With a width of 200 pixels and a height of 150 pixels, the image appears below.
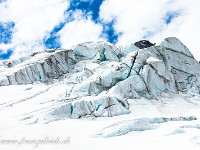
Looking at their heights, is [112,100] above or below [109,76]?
below

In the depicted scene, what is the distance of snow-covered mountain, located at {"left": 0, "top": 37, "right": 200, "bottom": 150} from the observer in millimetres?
10125

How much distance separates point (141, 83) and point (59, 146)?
1405 cm

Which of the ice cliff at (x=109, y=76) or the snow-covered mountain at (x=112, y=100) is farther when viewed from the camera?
the ice cliff at (x=109, y=76)

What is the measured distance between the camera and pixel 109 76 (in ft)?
69.8

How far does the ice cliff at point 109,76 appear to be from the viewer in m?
15.9

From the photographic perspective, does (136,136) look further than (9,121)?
No

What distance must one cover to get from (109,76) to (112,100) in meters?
5.31

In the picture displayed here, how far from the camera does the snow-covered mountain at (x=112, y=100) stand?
1012 centimetres

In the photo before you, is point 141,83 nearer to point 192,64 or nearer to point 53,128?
point 53,128

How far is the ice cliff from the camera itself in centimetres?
1591

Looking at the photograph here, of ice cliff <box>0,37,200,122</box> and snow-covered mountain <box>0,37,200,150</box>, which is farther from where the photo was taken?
ice cliff <box>0,37,200,122</box>

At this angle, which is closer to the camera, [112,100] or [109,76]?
[112,100]

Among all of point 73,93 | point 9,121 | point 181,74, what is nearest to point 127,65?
point 73,93

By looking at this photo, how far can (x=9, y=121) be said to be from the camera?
43.5 feet
